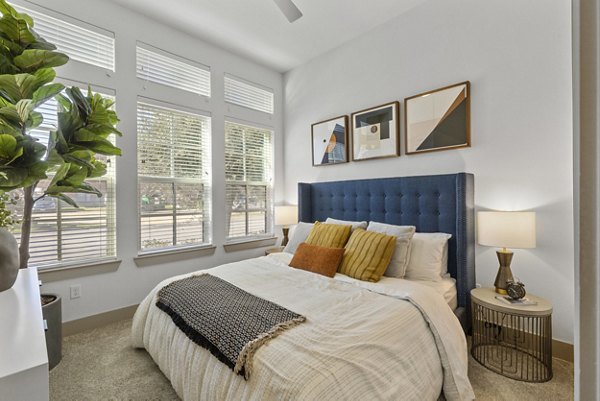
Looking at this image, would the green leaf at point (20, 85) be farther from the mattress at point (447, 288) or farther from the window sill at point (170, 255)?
the mattress at point (447, 288)

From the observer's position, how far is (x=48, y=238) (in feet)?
7.94

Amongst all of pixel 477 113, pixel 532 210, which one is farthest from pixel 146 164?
pixel 532 210

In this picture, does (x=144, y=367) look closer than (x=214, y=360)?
No

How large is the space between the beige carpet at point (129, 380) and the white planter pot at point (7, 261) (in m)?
1.07

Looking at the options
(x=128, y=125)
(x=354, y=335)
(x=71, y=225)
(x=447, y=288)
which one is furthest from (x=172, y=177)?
(x=447, y=288)

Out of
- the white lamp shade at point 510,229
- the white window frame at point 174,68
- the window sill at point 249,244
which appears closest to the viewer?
the white lamp shade at point 510,229

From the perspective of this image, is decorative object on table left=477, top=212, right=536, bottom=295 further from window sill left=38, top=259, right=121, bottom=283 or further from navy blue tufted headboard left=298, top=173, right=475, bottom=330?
window sill left=38, top=259, right=121, bottom=283

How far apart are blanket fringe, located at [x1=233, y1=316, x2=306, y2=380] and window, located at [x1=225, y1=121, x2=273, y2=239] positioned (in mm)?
2390

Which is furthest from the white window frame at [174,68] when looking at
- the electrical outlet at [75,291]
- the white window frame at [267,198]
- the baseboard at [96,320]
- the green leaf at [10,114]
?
the baseboard at [96,320]

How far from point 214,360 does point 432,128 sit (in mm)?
2563

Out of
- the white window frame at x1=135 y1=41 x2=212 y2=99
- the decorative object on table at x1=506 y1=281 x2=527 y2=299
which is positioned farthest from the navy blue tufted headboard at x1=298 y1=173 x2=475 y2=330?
the white window frame at x1=135 y1=41 x2=212 y2=99

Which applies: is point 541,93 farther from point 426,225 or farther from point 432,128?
point 426,225

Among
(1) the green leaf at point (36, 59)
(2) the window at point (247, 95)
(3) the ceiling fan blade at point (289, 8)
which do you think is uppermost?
(2) the window at point (247, 95)

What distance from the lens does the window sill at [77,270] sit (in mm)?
2385
